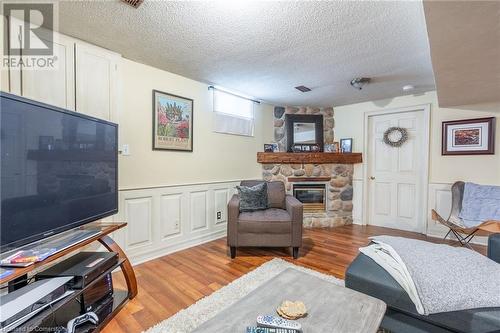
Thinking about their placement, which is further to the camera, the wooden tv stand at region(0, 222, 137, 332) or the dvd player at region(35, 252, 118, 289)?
the dvd player at region(35, 252, 118, 289)

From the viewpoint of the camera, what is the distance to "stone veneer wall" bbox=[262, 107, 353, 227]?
13.5 feet

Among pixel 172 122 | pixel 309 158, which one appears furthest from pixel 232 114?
pixel 309 158

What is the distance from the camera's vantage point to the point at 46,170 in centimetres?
136

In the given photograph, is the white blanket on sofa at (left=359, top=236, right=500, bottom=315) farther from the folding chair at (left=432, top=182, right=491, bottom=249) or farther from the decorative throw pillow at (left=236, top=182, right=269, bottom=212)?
the folding chair at (left=432, top=182, right=491, bottom=249)

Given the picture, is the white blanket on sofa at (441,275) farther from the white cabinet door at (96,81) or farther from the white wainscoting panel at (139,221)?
the white cabinet door at (96,81)

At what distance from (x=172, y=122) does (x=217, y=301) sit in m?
2.02

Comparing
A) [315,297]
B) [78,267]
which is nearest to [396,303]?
[315,297]

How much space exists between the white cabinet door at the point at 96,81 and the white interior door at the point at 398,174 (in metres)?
3.93

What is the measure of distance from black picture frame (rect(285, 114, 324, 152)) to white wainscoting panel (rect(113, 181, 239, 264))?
4.95ft

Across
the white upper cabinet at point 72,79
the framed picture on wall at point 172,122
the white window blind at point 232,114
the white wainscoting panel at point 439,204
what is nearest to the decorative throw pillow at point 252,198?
the framed picture on wall at point 172,122

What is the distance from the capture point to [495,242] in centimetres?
160

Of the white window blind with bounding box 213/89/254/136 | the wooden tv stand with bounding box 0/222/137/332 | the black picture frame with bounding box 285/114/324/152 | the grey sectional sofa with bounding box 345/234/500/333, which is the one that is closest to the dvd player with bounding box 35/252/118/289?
the wooden tv stand with bounding box 0/222/137/332

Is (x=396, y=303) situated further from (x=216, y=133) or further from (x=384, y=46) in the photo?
(x=216, y=133)

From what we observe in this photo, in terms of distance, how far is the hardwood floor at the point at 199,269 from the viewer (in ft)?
5.67
